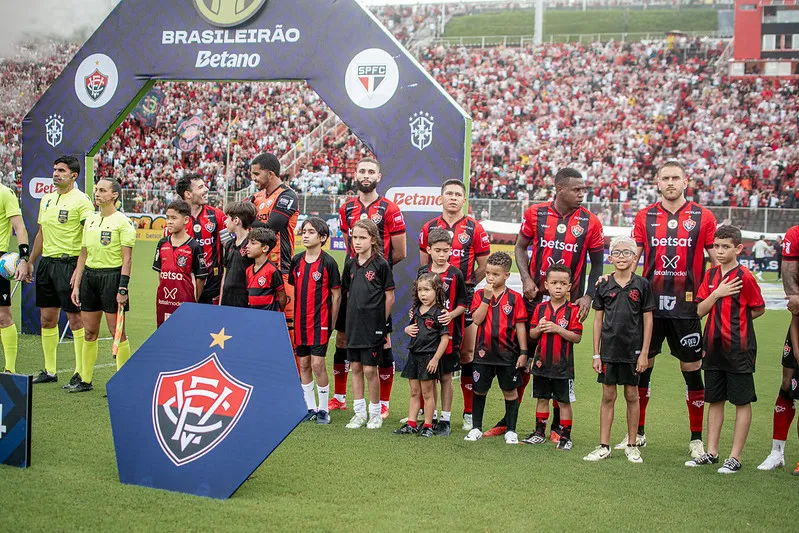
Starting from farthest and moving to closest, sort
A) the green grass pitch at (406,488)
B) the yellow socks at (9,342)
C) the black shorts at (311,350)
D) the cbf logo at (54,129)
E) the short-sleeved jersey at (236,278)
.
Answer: the cbf logo at (54,129)
the yellow socks at (9,342)
the short-sleeved jersey at (236,278)
the black shorts at (311,350)
the green grass pitch at (406,488)

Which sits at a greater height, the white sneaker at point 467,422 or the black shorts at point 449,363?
the black shorts at point 449,363

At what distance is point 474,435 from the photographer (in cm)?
696

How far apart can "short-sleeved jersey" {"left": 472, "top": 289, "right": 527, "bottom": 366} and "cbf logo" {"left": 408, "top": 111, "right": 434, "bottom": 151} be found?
125 inches

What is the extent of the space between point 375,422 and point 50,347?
3670 mm

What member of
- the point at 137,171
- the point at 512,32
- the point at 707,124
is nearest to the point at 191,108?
the point at 137,171

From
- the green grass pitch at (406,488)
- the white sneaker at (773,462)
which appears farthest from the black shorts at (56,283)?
the white sneaker at (773,462)

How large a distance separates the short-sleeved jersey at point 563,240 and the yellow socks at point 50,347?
493 cm

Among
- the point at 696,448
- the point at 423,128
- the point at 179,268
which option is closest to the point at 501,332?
the point at 696,448

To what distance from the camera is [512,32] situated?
53969 mm

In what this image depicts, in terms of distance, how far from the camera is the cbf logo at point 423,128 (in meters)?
9.72

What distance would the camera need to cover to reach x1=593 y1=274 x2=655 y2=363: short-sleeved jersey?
252 inches

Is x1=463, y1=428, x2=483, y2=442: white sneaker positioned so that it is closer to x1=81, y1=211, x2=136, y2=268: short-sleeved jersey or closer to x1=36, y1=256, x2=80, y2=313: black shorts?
x1=81, y1=211, x2=136, y2=268: short-sleeved jersey

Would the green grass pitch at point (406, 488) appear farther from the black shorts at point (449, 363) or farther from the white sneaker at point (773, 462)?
the black shorts at point (449, 363)

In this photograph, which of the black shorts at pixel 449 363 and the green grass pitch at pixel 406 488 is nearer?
the green grass pitch at pixel 406 488
